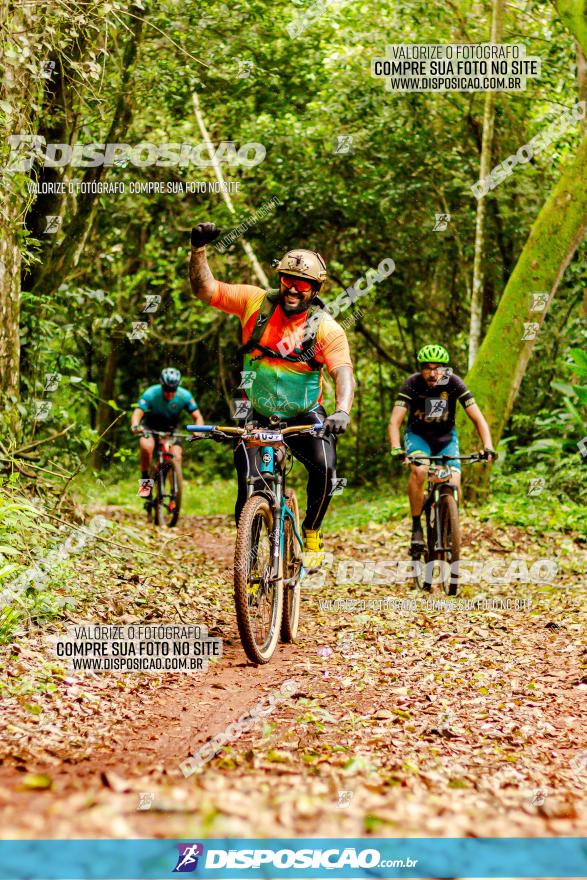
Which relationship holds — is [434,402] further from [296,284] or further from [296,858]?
[296,858]

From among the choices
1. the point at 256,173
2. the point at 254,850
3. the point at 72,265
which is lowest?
the point at 254,850

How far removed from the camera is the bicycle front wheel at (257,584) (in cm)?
600

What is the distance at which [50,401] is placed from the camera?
36.4 ft

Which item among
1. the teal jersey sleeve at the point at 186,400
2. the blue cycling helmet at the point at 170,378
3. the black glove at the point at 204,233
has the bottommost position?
the teal jersey sleeve at the point at 186,400

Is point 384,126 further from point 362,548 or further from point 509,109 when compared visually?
point 362,548

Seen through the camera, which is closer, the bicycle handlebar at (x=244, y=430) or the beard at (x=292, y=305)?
the bicycle handlebar at (x=244, y=430)

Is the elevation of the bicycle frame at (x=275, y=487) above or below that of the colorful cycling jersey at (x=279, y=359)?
below

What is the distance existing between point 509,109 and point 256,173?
5.07 metres

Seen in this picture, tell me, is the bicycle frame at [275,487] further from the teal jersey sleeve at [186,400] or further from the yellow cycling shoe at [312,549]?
the teal jersey sleeve at [186,400]

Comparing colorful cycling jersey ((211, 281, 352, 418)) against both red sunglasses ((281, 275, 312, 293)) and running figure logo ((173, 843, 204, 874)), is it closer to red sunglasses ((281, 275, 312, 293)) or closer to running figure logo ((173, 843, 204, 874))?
red sunglasses ((281, 275, 312, 293))

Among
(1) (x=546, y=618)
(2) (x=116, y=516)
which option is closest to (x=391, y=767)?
(1) (x=546, y=618)

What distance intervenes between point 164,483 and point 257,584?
8138mm

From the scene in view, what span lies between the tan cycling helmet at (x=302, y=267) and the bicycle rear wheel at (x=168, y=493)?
7.84 m

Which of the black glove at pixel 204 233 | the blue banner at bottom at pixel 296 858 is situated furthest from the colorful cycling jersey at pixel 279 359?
the blue banner at bottom at pixel 296 858
